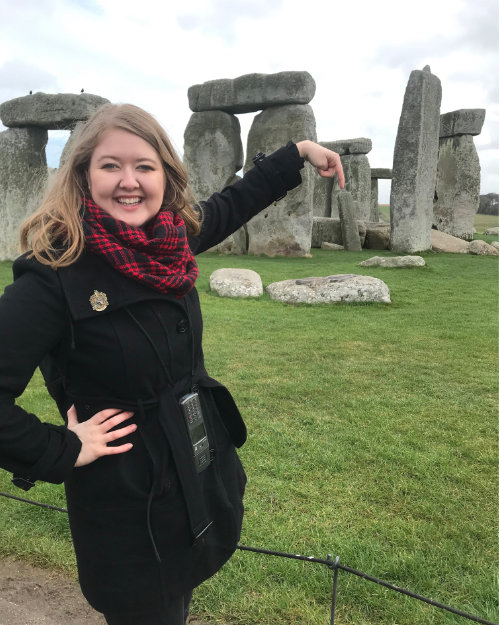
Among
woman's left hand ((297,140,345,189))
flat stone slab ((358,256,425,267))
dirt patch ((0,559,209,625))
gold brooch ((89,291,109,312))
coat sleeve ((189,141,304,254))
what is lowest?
dirt patch ((0,559,209,625))

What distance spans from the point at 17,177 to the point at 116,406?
876cm

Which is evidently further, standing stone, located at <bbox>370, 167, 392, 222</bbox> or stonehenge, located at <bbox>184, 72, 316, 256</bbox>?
standing stone, located at <bbox>370, 167, 392, 222</bbox>

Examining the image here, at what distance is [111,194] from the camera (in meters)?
1.22

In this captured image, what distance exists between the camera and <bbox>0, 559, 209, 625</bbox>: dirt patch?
1.77 m

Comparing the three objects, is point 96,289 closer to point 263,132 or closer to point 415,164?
point 263,132

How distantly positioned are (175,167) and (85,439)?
663 mm

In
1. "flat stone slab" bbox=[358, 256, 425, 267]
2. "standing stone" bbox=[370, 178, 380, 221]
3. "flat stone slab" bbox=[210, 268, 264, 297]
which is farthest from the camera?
"standing stone" bbox=[370, 178, 380, 221]

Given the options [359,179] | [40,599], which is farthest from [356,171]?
[40,599]

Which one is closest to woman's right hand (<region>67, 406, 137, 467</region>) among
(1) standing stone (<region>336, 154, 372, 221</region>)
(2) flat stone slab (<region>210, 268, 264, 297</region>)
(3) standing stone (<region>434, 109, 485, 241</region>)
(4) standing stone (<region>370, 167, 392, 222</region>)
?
(2) flat stone slab (<region>210, 268, 264, 297</region>)

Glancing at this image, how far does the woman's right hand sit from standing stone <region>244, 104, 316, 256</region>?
27.5ft

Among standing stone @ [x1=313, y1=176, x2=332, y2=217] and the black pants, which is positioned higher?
standing stone @ [x1=313, y1=176, x2=332, y2=217]

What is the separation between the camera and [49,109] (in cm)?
848

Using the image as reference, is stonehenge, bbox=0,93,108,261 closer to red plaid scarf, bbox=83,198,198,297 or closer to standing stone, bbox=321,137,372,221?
red plaid scarf, bbox=83,198,198,297

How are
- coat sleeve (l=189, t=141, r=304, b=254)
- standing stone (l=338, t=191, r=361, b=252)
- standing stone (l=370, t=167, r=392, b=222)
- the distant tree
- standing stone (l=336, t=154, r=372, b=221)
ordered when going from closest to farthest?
coat sleeve (l=189, t=141, r=304, b=254), standing stone (l=338, t=191, r=361, b=252), standing stone (l=336, t=154, r=372, b=221), standing stone (l=370, t=167, r=392, b=222), the distant tree
